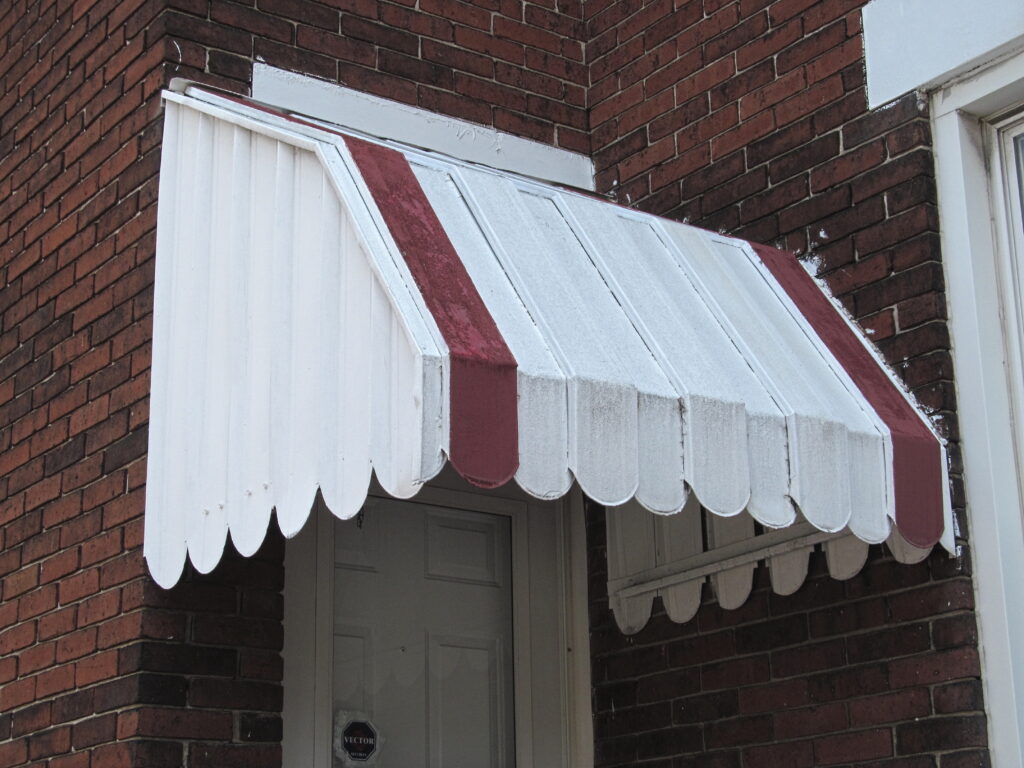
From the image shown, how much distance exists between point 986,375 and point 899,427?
1.15ft

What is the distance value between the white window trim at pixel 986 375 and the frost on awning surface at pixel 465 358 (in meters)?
0.15

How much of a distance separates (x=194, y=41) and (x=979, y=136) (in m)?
2.54

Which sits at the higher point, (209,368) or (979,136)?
(979,136)

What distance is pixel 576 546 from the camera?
573cm

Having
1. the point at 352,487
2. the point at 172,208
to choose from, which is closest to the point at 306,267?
the point at 352,487

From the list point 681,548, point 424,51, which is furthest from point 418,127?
point 681,548

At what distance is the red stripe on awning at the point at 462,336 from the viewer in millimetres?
3424

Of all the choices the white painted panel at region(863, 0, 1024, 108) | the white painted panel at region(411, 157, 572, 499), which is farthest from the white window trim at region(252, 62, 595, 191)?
the white painted panel at region(863, 0, 1024, 108)

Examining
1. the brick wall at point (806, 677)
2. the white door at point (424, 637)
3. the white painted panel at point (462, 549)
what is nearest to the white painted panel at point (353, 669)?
the white door at point (424, 637)

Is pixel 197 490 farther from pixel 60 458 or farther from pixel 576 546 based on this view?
pixel 576 546

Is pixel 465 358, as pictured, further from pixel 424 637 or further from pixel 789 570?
pixel 424 637

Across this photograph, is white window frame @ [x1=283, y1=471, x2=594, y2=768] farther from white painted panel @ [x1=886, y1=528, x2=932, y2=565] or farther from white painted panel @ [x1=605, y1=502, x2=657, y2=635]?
white painted panel @ [x1=886, y1=528, x2=932, y2=565]

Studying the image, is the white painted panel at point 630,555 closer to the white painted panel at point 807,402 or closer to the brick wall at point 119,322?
the white painted panel at point 807,402

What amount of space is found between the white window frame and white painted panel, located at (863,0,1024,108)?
188cm
